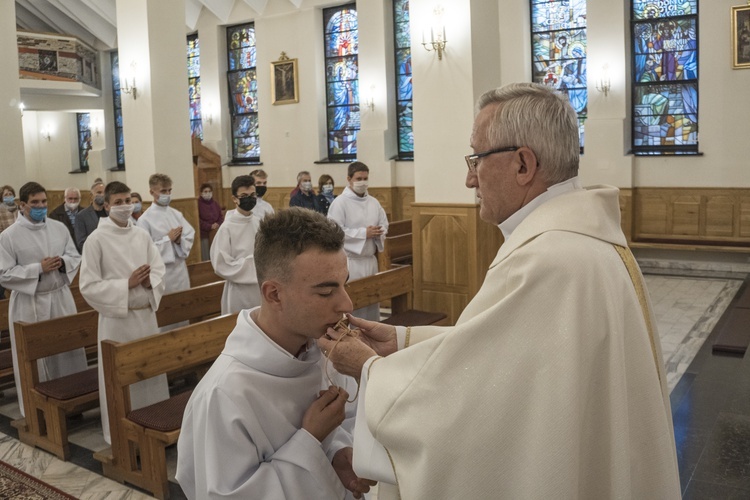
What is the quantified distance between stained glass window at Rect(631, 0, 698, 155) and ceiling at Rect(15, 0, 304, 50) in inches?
390

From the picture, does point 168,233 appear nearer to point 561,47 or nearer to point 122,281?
point 122,281

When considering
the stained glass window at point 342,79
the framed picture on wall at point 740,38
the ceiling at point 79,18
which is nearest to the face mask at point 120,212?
the framed picture on wall at point 740,38

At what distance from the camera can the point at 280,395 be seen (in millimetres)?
1946

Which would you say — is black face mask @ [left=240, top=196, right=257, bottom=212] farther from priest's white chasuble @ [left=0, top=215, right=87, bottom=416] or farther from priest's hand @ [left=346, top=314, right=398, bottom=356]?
priest's hand @ [left=346, top=314, right=398, bottom=356]

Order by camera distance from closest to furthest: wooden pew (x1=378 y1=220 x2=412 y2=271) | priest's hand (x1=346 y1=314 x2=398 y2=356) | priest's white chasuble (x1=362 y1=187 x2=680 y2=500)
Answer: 1. priest's white chasuble (x1=362 y1=187 x2=680 y2=500)
2. priest's hand (x1=346 y1=314 x2=398 y2=356)
3. wooden pew (x1=378 y1=220 x2=412 y2=271)

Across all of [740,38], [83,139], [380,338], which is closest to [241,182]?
[380,338]

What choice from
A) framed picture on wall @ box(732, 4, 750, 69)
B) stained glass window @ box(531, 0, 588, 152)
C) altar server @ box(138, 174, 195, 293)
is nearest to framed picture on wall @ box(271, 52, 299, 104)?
stained glass window @ box(531, 0, 588, 152)

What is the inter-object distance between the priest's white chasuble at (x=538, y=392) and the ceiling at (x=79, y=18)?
16.8m

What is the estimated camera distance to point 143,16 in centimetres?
1019

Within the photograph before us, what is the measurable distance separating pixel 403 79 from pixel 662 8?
507 centimetres

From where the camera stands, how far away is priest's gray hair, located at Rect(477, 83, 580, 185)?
1.80 meters

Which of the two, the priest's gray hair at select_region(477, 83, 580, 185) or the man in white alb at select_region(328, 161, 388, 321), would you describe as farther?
the man in white alb at select_region(328, 161, 388, 321)

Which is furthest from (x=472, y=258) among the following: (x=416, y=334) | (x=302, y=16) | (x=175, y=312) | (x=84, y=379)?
(x=302, y=16)

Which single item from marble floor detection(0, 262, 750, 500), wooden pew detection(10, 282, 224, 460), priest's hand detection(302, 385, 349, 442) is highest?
priest's hand detection(302, 385, 349, 442)
